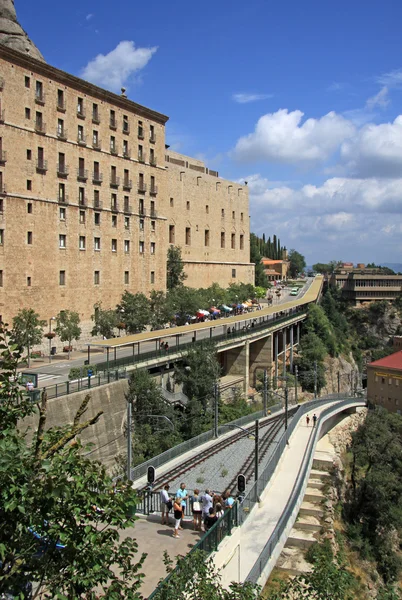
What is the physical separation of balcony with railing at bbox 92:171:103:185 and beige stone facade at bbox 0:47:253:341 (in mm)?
95

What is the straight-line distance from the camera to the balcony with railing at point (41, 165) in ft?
145

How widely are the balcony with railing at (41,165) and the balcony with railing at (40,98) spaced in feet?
14.6

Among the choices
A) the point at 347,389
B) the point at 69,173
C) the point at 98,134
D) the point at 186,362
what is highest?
the point at 98,134

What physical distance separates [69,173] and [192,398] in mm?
21688

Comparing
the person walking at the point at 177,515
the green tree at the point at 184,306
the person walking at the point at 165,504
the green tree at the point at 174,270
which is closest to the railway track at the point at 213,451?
the person walking at the point at 165,504

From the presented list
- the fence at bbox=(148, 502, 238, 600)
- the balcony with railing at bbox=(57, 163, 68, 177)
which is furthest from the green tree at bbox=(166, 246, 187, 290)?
the fence at bbox=(148, 502, 238, 600)

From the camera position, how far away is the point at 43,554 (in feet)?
26.1

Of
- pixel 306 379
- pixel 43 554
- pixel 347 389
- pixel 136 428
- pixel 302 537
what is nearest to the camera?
pixel 43 554

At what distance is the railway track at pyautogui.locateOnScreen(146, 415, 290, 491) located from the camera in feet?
80.3

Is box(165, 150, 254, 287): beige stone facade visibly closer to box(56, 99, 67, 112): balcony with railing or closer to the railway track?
box(56, 99, 67, 112): balcony with railing

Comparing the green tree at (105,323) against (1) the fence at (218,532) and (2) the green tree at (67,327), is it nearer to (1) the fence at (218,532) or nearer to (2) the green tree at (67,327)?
(2) the green tree at (67,327)

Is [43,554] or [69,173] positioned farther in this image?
[69,173]

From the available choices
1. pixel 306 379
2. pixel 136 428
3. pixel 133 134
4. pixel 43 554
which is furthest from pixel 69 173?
pixel 43 554

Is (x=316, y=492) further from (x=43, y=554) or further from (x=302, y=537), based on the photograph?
(x=43, y=554)
